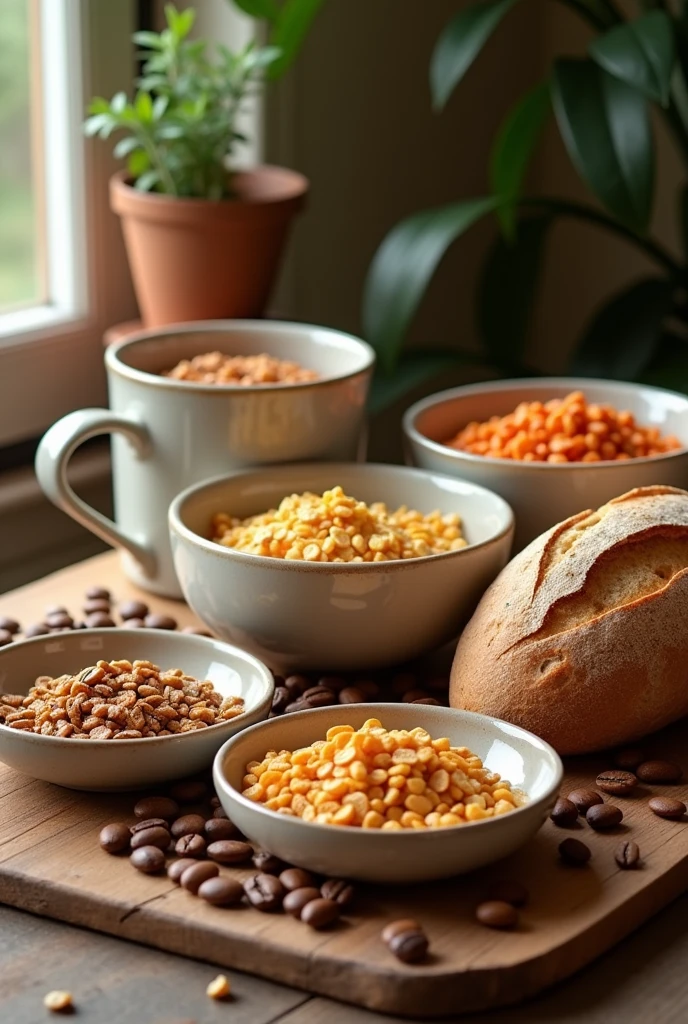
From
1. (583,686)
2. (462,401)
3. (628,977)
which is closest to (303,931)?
(628,977)

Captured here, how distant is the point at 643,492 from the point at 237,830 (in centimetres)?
46

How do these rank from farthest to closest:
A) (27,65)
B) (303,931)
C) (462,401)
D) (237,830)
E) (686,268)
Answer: (686,268)
(27,65)
(462,401)
(237,830)
(303,931)

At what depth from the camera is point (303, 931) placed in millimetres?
893

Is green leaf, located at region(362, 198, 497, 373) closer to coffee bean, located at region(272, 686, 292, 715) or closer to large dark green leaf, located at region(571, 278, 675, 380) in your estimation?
large dark green leaf, located at region(571, 278, 675, 380)

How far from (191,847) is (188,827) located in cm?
2

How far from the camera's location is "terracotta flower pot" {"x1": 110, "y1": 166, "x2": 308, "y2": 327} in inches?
64.7

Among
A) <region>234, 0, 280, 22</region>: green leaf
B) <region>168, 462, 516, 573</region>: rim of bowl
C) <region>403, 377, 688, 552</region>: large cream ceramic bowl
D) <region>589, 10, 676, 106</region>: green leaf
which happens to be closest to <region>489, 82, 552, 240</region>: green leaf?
<region>589, 10, 676, 106</region>: green leaf

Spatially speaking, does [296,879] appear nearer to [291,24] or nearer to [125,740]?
[125,740]

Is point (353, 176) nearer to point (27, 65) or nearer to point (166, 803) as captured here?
point (27, 65)

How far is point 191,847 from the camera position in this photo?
98cm

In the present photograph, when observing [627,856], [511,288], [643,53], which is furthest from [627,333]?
[627,856]

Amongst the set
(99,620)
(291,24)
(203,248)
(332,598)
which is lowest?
(99,620)

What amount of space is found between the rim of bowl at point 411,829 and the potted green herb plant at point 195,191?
76cm

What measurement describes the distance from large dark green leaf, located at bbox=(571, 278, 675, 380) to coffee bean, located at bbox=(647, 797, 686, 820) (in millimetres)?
941
